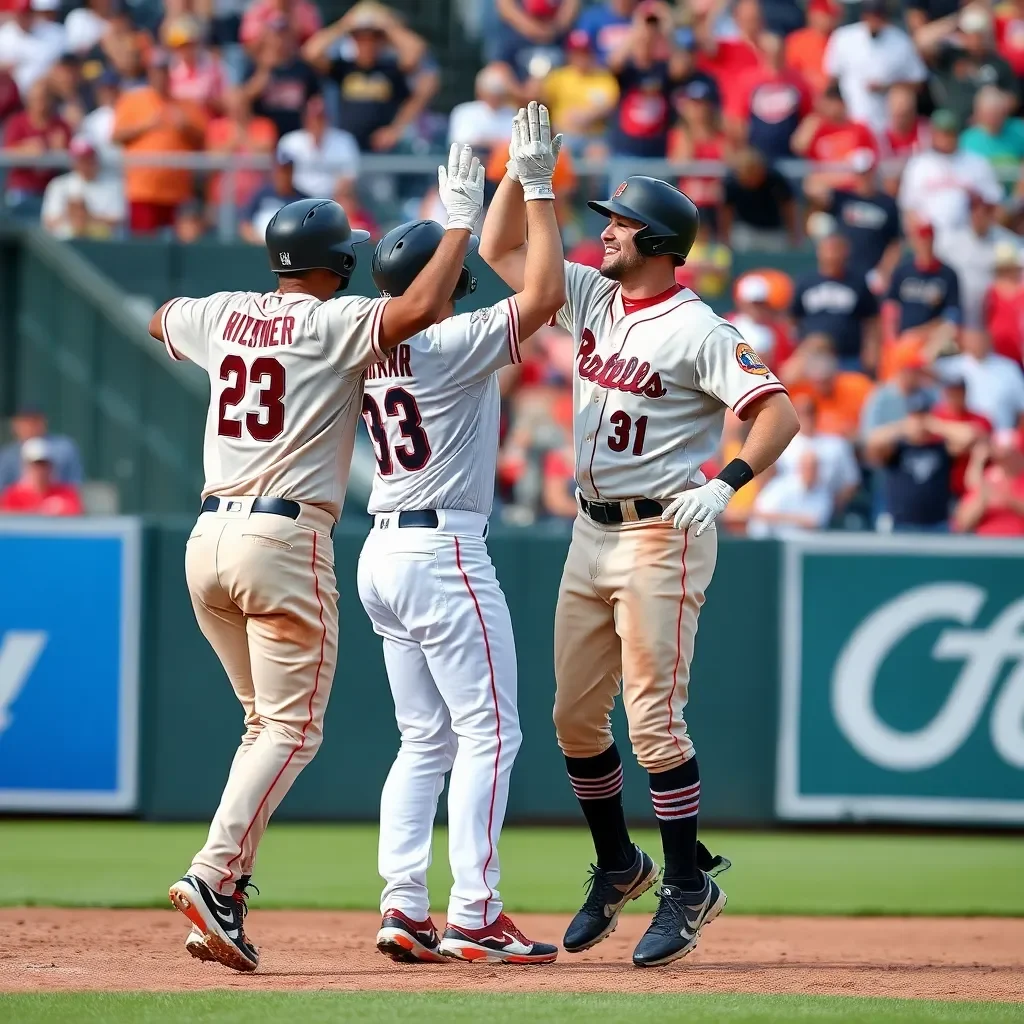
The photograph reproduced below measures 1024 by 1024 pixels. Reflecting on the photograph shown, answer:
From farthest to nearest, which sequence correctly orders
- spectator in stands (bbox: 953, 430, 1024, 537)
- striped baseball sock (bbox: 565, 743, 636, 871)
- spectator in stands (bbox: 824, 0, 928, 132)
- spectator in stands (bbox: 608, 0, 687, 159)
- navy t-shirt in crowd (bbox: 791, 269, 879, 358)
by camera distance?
spectator in stands (bbox: 824, 0, 928, 132)
spectator in stands (bbox: 608, 0, 687, 159)
navy t-shirt in crowd (bbox: 791, 269, 879, 358)
spectator in stands (bbox: 953, 430, 1024, 537)
striped baseball sock (bbox: 565, 743, 636, 871)

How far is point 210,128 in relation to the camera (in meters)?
13.7

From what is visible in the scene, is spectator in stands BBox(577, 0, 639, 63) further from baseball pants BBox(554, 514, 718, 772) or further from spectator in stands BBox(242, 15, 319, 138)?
baseball pants BBox(554, 514, 718, 772)

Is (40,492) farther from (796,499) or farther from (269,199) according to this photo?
(796,499)

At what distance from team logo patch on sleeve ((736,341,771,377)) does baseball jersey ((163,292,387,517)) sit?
3.66 ft

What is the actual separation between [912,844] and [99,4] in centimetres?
982

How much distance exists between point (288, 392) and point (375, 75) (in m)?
9.23

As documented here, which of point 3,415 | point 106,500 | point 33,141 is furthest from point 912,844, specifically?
point 33,141

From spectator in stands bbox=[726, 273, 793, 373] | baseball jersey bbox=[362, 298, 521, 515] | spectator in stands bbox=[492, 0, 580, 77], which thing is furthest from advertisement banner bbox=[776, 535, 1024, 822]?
spectator in stands bbox=[492, 0, 580, 77]

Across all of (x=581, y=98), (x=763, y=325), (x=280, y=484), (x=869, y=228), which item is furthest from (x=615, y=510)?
(x=581, y=98)

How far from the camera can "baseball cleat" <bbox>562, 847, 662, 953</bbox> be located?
553 cm

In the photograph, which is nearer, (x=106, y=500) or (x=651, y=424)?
(x=651, y=424)

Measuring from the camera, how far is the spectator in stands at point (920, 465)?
10438 mm

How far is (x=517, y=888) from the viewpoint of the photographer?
7383mm

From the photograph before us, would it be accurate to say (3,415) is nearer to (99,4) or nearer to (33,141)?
(33,141)
